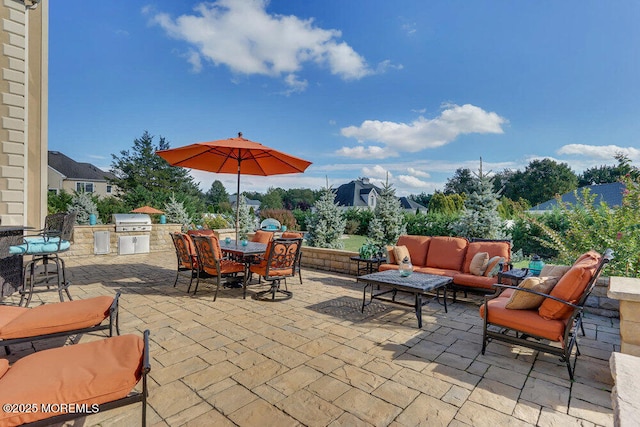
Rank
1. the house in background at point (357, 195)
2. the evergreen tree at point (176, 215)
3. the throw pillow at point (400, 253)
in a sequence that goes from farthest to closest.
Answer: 1. the house in background at point (357, 195)
2. the evergreen tree at point (176, 215)
3. the throw pillow at point (400, 253)

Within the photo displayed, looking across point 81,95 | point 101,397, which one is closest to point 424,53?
point 101,397

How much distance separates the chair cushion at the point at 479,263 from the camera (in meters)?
4.77

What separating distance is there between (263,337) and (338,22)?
9488mm

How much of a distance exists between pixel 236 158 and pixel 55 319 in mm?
3955

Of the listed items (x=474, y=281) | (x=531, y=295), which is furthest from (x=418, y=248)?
(x=531, y=295)

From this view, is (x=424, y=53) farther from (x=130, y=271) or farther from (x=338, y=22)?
(x=130, y=271)

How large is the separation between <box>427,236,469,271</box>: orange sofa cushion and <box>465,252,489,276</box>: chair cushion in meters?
0.40

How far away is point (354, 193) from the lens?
112 feet

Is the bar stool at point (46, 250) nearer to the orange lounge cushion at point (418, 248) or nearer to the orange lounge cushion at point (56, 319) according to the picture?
the orange lounge cushion at point (56, 319)

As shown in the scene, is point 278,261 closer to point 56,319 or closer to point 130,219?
point 56,319

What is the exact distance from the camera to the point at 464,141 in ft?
82.2

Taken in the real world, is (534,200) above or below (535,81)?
below

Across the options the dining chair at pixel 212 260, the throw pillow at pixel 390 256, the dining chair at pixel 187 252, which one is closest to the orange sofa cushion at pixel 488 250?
the throw pillow at pixel 390 256

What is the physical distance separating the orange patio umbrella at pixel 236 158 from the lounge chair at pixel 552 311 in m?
3.73
